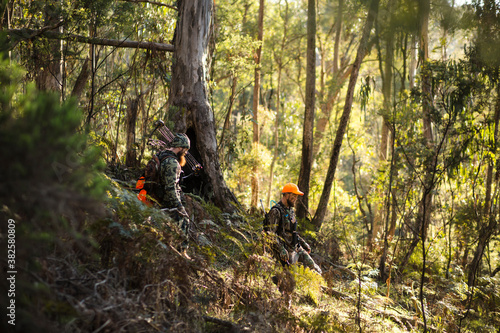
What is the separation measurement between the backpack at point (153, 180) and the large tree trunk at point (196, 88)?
313cm

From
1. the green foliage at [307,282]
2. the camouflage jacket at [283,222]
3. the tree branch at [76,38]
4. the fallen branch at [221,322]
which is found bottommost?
the green foliage at [307,282]

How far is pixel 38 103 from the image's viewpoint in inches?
74.5

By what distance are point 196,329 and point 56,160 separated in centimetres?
193

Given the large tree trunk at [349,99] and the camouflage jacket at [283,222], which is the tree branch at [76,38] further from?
the camouflage jacket at [283,222]

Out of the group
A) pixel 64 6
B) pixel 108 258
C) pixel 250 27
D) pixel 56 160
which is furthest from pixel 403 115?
pixel 250 27

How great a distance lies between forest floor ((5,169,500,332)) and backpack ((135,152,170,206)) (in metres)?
0.74

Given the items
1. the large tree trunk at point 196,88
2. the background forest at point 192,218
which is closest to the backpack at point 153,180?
the background forest at point 192,218

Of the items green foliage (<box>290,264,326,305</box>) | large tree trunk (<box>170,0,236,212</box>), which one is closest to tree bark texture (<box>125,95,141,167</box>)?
large tree trunk (<box>170,0,236,212</box>)

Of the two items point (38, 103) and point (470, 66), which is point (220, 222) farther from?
point (470, 66)

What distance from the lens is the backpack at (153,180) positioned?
4805mm

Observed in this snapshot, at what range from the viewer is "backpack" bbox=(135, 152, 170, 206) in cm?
480

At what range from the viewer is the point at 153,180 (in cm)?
492

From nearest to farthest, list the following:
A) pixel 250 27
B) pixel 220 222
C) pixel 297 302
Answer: pixel 297 302 < pixel 220 222 < pixel 250 27

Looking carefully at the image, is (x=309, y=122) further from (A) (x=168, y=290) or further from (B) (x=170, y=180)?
(A) (x=168, y=290)
